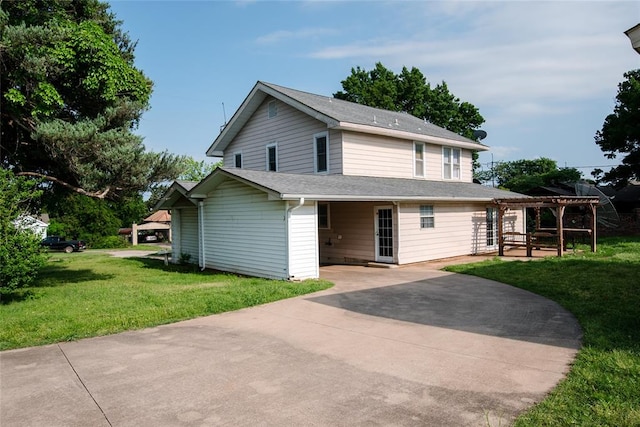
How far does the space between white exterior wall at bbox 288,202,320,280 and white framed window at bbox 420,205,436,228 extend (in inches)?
219

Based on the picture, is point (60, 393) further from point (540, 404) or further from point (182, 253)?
point (182, 253)

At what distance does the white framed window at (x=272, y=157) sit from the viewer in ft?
61.1

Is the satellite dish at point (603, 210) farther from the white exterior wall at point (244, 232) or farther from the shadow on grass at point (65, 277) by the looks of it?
the shadow on grass at point (65, 277)

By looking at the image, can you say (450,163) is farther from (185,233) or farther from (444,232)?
(185,233)

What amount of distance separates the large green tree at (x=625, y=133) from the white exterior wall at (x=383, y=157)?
16.0 metres

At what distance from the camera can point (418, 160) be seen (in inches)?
743

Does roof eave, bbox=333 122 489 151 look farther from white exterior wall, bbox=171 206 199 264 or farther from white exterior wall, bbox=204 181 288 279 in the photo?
white exterior wall, bbox=171 206 199 264

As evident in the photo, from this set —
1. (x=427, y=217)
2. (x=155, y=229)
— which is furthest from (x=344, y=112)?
(x=155, y=229)

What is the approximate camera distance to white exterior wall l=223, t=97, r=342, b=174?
16.4m

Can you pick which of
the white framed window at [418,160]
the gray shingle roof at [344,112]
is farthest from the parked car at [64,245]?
the white framed window at [418,160]

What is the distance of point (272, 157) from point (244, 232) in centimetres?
606

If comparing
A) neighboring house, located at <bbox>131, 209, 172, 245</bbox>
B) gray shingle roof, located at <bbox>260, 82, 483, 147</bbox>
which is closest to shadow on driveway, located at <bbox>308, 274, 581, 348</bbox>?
gray shingle roof, located at <bbox>260, 82, 483, 147</bbox>

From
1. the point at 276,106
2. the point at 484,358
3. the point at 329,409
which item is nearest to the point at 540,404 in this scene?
the point at 484,358

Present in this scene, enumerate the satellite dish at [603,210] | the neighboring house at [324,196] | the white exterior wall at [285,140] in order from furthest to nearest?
the satellite dish at [603,210]
the white exterior wall at [285,140]
the neighboring house at [324,196]
